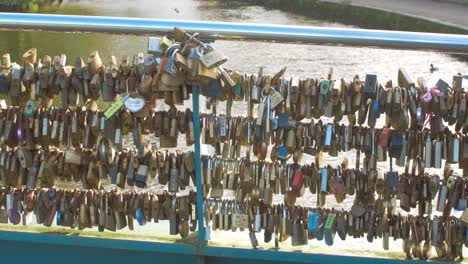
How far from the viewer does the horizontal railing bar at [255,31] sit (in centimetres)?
228

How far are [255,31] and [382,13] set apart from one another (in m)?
20.1

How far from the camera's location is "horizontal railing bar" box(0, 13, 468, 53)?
2283 millimetres

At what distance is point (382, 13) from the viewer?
21547mm

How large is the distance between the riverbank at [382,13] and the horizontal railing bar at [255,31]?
51.3 ft

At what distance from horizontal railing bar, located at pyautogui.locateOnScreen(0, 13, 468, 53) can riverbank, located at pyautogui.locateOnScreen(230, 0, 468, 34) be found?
51.3 ft

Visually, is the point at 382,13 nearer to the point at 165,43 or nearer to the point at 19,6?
the point at 19,6

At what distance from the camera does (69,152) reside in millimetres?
2598

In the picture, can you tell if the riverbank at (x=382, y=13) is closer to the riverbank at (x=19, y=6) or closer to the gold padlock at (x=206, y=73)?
the riverbank at (x=19, y=6)

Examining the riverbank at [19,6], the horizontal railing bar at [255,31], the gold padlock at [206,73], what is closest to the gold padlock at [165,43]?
the horizontal railing bar at [255,31]

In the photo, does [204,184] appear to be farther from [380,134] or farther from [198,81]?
[380,134]

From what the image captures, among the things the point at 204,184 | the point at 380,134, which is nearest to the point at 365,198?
the point at 380,134

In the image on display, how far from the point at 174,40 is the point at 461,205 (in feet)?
3.98

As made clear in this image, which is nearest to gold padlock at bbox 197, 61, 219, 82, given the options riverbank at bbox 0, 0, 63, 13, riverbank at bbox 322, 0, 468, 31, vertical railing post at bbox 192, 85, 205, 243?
vertical railing post at bbox 192, 85, 205, 243

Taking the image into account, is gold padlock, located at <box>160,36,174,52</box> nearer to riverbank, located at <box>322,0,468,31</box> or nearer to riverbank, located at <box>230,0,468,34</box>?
riverbank, located at <box>230,0,468,34</box>
